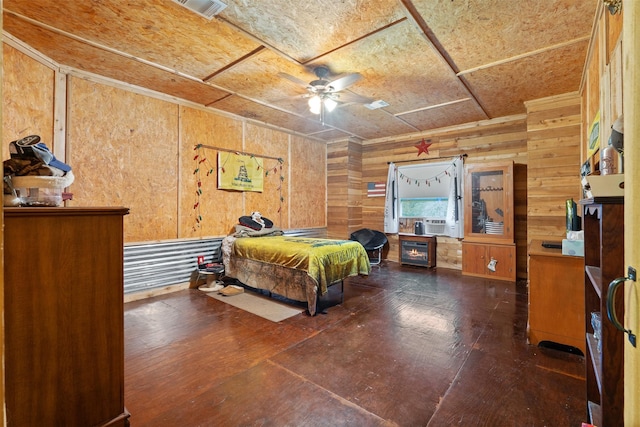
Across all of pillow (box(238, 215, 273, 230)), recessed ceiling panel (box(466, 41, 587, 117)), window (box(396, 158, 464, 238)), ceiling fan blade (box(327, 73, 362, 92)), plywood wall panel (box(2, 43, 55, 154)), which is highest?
recessed ceiling panel (box(466, 41, 587, 117))

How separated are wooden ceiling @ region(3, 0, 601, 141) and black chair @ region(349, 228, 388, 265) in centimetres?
293

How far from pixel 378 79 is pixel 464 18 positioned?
1.27 meters

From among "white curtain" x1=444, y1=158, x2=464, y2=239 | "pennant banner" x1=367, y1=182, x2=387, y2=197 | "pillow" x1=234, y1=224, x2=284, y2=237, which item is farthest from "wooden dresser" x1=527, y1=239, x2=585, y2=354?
"pennant banner" x1=367, y1=182, x2=387, y2=197

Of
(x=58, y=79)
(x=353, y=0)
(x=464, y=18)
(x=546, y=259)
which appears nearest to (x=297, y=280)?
(x=546, y=259)

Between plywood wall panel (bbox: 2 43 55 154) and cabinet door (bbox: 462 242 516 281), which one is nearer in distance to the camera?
plywood wall panel (bbox: 2 43 55 154)

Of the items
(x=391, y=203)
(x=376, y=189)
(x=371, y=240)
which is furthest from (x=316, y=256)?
(x=376, y=189)

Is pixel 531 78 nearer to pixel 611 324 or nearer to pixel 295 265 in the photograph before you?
pixel 611 324

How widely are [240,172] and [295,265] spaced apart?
241 centimetres

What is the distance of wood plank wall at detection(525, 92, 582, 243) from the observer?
3965 millimetres

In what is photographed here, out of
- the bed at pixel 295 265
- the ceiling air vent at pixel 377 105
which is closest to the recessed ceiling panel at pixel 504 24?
the ceiling air vent at pixel 377 105

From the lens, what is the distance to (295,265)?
137 inches

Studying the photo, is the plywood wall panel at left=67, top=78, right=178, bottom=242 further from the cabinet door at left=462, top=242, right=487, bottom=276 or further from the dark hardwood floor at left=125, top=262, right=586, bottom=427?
the cabinet door at left=462, top=242, right=487, bottom=276

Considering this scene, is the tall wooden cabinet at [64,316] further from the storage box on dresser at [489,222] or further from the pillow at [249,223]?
the storage box on dresser at [489,222]

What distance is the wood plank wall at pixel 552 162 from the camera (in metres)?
3.96
